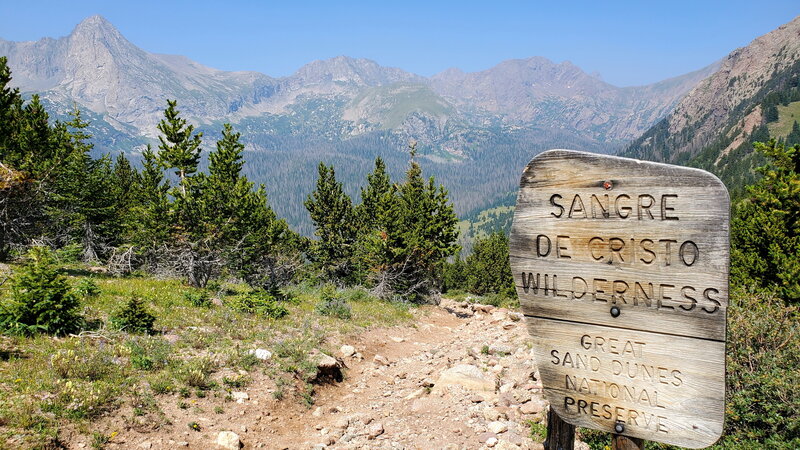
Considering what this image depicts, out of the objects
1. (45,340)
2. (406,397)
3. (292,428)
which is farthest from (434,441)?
(45,340)

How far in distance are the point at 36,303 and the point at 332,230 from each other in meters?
35.8

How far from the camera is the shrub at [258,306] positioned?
14.2 metres

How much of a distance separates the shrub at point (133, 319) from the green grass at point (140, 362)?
0.29 meters

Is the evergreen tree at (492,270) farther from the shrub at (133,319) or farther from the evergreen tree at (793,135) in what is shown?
the evergreen tree at (793,135)

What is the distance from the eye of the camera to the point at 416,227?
32312 millimetres

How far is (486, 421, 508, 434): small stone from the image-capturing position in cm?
685

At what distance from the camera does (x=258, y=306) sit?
14453 millimetres

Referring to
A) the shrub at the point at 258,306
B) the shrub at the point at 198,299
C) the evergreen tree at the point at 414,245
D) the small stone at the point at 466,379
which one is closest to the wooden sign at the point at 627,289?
the small stone at the point at 466,379

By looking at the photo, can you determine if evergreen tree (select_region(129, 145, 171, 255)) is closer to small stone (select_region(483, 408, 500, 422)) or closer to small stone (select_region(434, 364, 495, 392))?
small stone (select_region(434, 364, 495, 392))

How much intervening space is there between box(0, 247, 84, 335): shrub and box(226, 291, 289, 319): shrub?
545cm

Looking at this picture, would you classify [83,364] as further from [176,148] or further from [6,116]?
[176,148]

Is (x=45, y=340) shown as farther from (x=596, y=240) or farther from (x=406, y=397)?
(x=596, y=240)

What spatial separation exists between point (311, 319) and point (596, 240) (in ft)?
45.5

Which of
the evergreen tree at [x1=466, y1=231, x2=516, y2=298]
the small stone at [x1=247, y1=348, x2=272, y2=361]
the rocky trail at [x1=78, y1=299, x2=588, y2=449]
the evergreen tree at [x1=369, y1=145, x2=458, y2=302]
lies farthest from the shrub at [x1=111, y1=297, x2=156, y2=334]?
the evergreen tree at [x1=466, y1=231, x2=516, y2=298]
